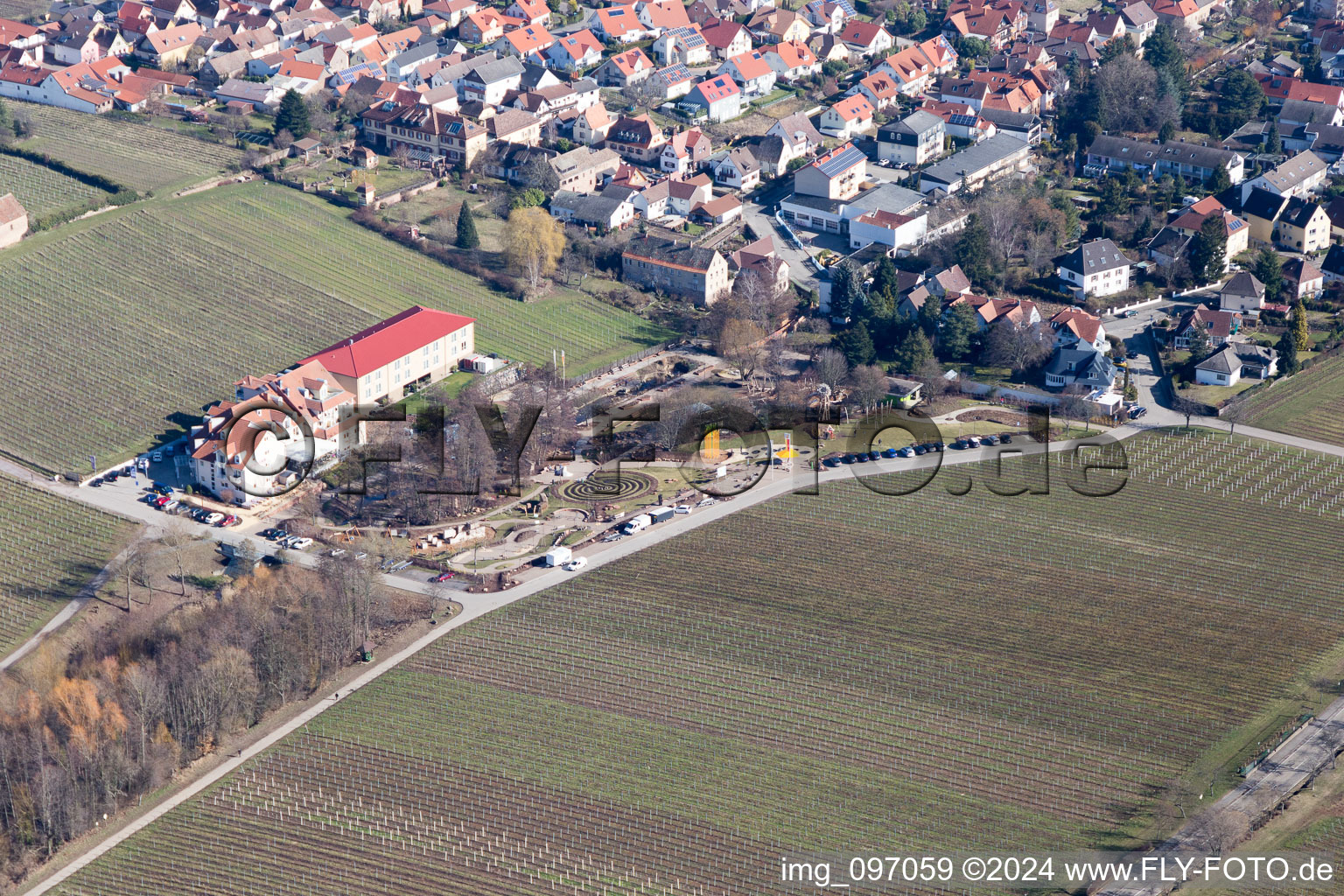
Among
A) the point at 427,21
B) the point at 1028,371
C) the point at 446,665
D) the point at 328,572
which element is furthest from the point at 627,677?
the point at 427,21

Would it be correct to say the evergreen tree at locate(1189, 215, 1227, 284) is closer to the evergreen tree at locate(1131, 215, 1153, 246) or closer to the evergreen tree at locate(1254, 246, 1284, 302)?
the evergreen tree at locate(1254, 246, 1284, 302)

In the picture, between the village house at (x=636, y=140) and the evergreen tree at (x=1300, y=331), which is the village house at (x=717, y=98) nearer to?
the village house at (x=636, y=140)

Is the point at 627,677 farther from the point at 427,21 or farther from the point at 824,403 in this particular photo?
the point at 427,21

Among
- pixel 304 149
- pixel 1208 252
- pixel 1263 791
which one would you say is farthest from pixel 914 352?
pixel 304 149

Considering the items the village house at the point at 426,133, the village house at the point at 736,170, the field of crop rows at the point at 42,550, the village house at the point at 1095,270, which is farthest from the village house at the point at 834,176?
the field of crop rows at the point at 42,550

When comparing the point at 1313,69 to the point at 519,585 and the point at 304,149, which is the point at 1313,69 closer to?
the point at 304,149

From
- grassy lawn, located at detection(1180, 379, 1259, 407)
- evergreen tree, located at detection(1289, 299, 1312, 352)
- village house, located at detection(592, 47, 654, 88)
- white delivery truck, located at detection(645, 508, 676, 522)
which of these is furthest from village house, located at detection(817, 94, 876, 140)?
white delivery truck, located at detection(645, 508, 676, 522)
